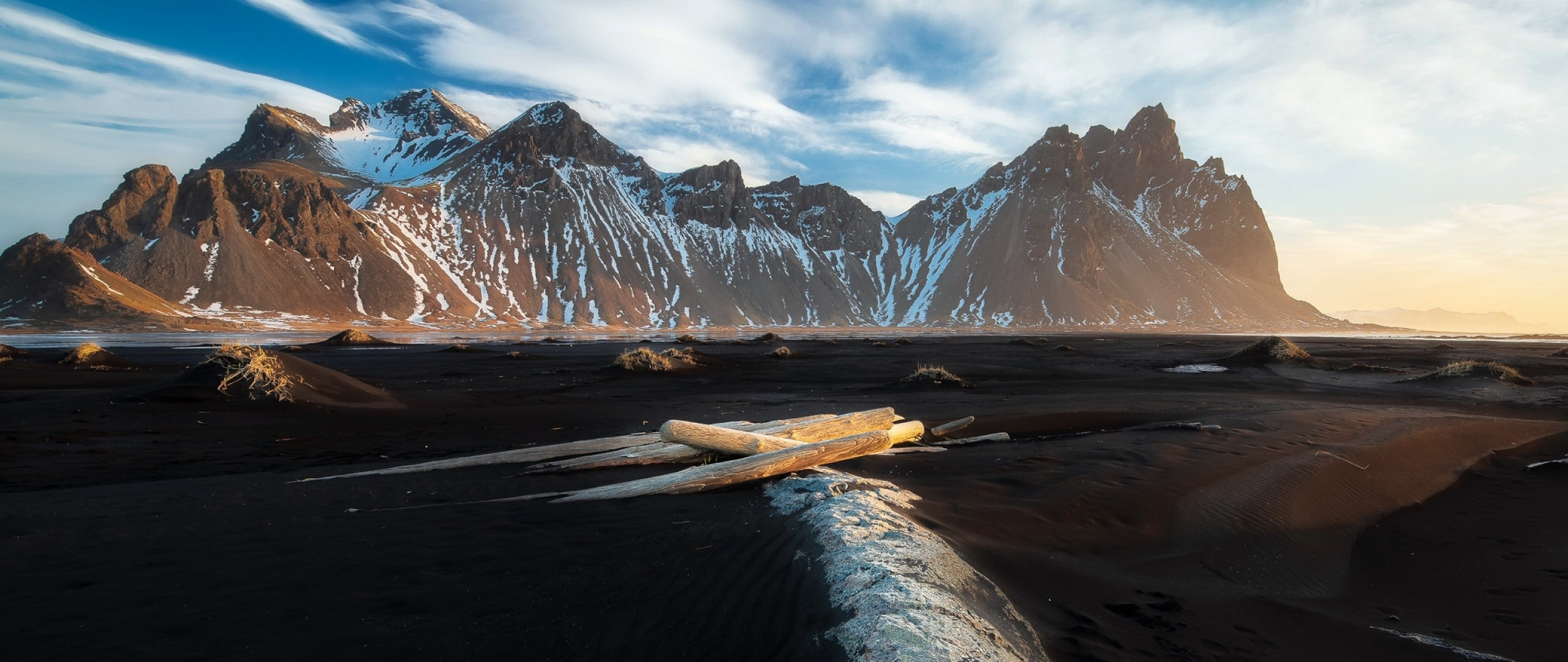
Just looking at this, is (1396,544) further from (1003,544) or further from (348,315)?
(348,315)

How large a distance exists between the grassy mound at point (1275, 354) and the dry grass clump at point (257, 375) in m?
30.9

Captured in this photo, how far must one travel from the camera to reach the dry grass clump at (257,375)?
12.1 m

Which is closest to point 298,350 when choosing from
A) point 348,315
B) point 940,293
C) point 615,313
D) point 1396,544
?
point 1396,544

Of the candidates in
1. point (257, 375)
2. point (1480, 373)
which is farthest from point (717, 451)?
point (1480, 373)

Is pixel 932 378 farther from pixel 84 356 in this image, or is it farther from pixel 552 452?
pixel 84 356

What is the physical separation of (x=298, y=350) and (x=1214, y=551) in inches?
1612

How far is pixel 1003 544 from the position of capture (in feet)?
15.5

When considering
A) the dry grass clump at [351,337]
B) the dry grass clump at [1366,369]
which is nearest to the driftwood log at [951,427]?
the dry grass clump at [1366,369]

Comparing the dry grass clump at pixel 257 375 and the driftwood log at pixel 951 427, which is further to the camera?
the dry grass clump at pixel 257 375

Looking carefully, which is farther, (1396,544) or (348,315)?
(348,315)

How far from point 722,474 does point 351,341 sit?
45341 millimetres

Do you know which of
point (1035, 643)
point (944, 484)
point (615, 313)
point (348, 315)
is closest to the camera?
point (1035, 643)

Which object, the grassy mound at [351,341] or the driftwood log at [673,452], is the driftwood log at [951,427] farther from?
the grassy mound at [351,341]

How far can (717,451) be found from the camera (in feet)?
23.1
